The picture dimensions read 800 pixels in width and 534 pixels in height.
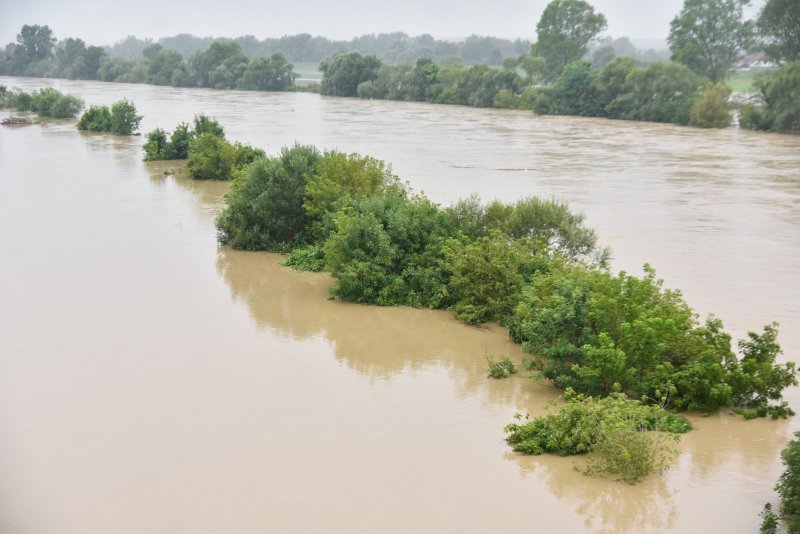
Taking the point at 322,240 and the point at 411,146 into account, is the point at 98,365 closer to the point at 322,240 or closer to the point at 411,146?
the point at 322,240

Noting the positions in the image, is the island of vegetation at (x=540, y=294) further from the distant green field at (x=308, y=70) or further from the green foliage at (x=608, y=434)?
the distant green field at (x=308, y=70)

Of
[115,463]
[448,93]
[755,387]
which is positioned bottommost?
[115,463]

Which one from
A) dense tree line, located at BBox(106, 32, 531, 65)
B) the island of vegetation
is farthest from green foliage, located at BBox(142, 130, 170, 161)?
dense tree line, located at BBox(106, 32, 531, 65)

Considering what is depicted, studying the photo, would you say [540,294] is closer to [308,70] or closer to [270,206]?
[270,206]

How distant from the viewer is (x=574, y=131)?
158ft

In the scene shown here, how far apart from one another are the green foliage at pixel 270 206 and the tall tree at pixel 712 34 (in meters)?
52.5

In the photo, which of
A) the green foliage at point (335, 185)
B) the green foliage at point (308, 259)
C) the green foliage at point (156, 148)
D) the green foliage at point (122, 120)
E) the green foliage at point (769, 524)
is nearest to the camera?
the green foliage at point (769, 524)

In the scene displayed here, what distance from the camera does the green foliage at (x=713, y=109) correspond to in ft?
160

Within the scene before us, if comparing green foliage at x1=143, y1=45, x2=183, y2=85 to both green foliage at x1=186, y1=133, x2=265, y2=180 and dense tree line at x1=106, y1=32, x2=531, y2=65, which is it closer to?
dense tree line at x1=106, y1=32, x2=531, y2=65

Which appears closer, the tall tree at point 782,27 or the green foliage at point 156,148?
the green foliage at point 156,148

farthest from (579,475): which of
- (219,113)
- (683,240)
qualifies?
(219,113)

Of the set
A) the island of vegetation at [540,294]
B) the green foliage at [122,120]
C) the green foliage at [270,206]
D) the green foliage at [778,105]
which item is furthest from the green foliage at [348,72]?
the island of vegetation at [540,294]

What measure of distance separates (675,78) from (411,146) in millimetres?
20784

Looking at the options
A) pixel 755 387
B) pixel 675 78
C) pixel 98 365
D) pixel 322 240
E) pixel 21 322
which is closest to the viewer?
pixel 755 387
